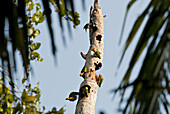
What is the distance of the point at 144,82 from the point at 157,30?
0.47ft

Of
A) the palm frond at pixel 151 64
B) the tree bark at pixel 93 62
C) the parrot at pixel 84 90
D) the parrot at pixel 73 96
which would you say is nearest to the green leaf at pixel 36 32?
the tree bark at pixel 93 62

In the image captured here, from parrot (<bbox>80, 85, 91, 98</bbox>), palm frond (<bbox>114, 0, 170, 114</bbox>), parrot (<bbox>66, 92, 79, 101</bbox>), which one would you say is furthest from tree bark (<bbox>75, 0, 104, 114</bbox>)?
palm frond (<bbox>114, 0, 170, 114</bbox>)

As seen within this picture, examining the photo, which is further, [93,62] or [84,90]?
[93,62]

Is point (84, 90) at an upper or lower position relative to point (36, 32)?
lower

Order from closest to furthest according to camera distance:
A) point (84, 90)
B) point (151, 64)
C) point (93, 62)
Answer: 1. point (151, 64)
2. point (84, 90)
3. point (93, 62)

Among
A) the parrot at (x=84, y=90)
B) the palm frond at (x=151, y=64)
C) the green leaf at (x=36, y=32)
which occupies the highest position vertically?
the green leaf at (x=36, y=32)

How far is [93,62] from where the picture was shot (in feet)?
9.05

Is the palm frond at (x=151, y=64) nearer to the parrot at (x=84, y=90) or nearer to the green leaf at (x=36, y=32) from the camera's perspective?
the parrot at (x=84, y=90)

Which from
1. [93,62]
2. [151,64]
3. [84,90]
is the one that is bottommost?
[151,64]

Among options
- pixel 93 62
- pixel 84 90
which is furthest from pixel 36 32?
pixel 84 90

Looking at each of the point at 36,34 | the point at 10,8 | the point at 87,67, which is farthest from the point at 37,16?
the point at 10,8

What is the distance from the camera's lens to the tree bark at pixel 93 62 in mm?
2279

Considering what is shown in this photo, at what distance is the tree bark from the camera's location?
7.48 ft

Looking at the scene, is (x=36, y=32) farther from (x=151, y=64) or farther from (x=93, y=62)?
(x=151, y=64)
